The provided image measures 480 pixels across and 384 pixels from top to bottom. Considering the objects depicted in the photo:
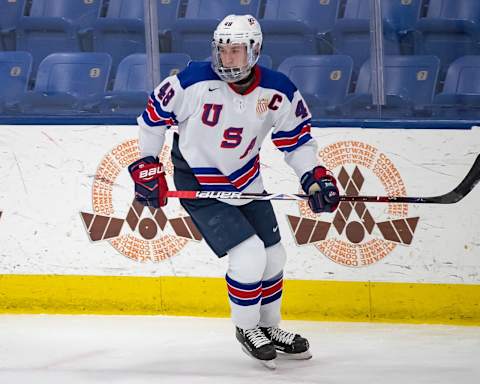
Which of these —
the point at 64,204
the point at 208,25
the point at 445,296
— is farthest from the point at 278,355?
the point at 208,25

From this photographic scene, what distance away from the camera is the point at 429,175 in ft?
14.4

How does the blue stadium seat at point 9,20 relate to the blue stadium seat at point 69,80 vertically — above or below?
above

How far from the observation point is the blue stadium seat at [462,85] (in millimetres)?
4418

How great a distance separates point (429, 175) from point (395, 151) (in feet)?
0.55

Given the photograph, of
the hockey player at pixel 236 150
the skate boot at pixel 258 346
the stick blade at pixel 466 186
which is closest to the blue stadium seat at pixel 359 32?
the hockey player at pixel 236 150

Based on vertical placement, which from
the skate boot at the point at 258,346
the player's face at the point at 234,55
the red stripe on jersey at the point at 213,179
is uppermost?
the player's face at the point at 234,55

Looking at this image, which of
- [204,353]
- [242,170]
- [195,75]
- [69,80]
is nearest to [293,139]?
[242,170]

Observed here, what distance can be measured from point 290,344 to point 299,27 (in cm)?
144

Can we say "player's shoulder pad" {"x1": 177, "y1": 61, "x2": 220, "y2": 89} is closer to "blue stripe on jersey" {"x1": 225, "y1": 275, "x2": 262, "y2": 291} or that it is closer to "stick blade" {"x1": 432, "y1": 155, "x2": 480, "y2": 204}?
"blue stripe on jersey" {"x1": 225, "y1": 275, "x2": 262, "y2": 291}

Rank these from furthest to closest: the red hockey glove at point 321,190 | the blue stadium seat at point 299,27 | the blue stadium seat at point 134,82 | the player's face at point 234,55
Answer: the blue stadium seat at point 134,82 < the blue stadium seat at point 299,27 < the red hockey glove at point 321,190 < the player's face at point 234,55

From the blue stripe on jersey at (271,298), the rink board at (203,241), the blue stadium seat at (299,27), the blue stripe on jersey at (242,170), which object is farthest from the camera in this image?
the blue stadium seat at (299,27)

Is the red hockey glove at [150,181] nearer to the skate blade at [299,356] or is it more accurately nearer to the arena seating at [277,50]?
the skate blade at [299,356]

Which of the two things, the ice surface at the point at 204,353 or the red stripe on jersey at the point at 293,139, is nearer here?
the ice surface at the point at 204,353

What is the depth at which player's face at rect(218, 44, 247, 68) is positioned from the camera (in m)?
3.54
